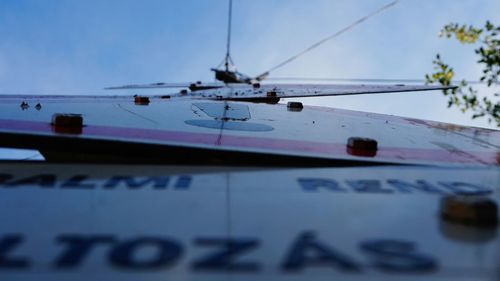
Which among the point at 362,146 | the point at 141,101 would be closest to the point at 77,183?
the point at 362,146

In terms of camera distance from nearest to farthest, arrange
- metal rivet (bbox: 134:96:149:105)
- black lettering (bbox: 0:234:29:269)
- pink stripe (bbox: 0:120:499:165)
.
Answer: black lettering (bbox: 0:234:29:269)
pink stripe (bbox: 0:120:499:165)
metal rivet (bbox: 134:96:149:105)

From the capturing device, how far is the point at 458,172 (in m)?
3.14

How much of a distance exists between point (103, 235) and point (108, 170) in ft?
3.12

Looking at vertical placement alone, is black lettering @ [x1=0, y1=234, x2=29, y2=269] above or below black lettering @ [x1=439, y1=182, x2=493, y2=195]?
below

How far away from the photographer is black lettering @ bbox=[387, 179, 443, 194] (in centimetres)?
275

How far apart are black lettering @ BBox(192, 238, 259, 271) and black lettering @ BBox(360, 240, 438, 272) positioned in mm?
418

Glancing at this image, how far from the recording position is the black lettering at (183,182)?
2746 millimetres

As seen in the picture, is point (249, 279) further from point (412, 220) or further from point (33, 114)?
point (33, 114)

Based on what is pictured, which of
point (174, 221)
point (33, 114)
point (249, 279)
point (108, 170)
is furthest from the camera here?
point (33, 114)

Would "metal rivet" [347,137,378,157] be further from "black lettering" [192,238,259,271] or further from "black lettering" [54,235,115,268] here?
"black lettering" [54,235,115,268]

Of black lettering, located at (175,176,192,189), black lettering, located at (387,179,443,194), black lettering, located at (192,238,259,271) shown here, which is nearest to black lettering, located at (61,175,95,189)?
black lettering, located at (175,176,192,189)

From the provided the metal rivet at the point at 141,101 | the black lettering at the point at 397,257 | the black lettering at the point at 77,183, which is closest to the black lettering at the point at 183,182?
the black lettering at the point at 77,183

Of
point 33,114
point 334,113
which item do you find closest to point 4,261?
point 33,114

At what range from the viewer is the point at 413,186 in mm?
2832
